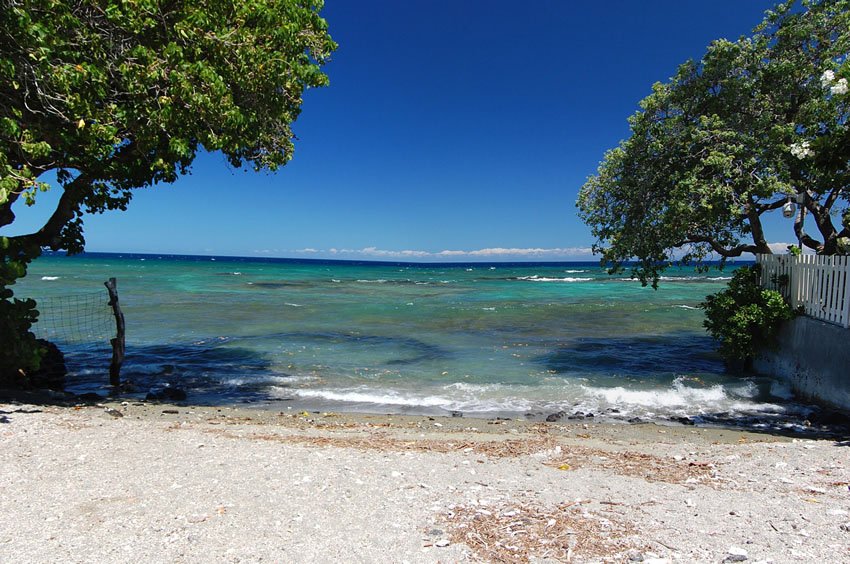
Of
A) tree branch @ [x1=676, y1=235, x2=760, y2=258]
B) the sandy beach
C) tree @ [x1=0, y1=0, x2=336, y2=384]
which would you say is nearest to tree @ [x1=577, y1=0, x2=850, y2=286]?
tree branch @ [x1=676, y1=235, x2=760, y2=258]

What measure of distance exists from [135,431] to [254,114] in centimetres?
518

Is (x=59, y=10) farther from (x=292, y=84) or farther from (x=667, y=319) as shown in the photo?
(x=667, y=319)

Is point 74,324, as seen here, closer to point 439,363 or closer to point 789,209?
point 439,363

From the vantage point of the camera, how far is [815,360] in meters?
9.62

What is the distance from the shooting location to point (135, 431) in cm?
688

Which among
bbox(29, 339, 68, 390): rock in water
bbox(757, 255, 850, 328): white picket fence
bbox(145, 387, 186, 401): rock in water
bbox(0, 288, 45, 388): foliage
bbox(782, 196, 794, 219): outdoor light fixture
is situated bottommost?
bbox(145, 387, 186, 401): rock in water

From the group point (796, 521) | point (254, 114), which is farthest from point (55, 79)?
point (796, 521)

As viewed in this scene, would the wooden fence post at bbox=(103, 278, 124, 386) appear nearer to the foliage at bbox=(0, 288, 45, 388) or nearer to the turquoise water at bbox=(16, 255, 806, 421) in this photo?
the turquoise water at bbox=(16, 255, 806, 421)

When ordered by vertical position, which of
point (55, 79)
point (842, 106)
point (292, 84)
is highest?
point (842, 106)

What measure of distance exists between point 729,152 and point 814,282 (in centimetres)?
334

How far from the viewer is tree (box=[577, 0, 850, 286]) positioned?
35.9 feet

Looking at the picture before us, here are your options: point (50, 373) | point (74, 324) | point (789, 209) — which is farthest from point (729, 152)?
point (74, 324)

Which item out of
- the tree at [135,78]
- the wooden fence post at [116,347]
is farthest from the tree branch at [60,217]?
the wooden fence post at [116,347]

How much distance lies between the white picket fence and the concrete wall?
0.82 feet
